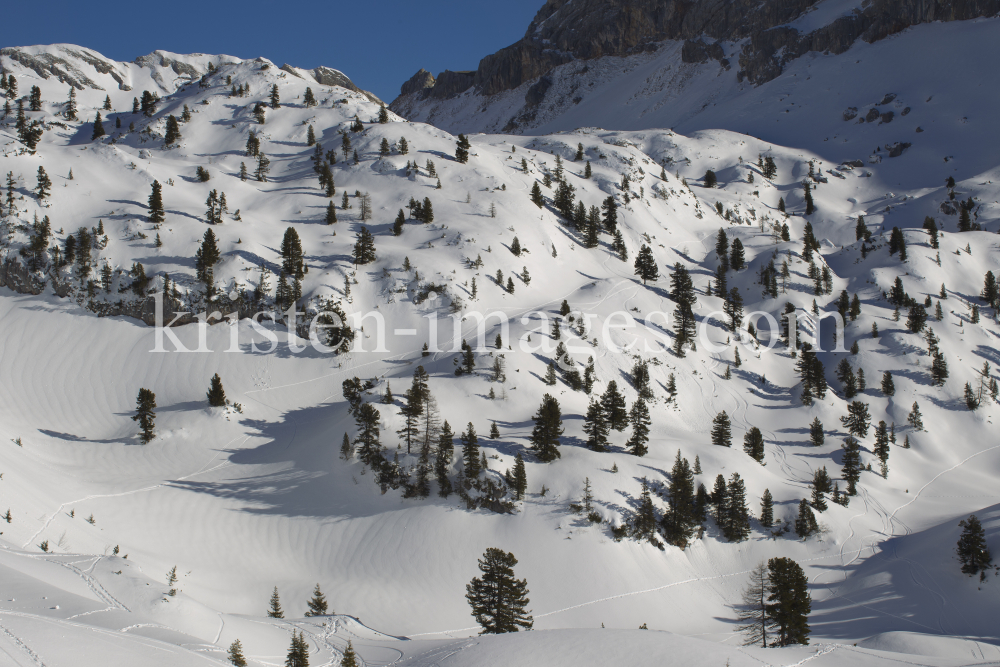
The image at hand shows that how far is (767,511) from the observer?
157 feet

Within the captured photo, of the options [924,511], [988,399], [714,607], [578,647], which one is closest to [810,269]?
[988,399]

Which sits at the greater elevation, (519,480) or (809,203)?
(809,203)

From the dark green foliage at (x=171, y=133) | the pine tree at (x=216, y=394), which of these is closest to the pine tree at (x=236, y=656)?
the pine tree at (x=216, y=394)

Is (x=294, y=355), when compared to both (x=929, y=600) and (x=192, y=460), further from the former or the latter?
(x=929, y=600)

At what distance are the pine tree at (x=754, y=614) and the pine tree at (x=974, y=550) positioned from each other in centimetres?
1424

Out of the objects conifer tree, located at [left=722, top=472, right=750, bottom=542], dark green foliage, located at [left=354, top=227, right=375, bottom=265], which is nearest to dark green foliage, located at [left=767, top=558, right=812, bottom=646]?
conifer tree, located at [left=722, top=472, right=750, bottom=542]

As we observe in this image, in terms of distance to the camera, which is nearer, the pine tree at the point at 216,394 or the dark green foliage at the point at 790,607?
the dark green foliage at the point at 790,607

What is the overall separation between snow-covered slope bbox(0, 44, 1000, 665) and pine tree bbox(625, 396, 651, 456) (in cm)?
150

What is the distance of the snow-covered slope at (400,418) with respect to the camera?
1414 inches

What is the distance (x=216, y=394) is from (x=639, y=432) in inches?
1499

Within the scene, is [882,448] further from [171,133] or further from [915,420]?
[171,133]

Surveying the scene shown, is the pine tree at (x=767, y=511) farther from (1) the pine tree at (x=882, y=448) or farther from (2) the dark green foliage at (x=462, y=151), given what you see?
(2) the dark green foliage at (x=462, y=151)

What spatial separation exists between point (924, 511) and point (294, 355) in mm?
65199

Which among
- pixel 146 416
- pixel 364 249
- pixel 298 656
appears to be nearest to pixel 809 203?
pixel 364 249
